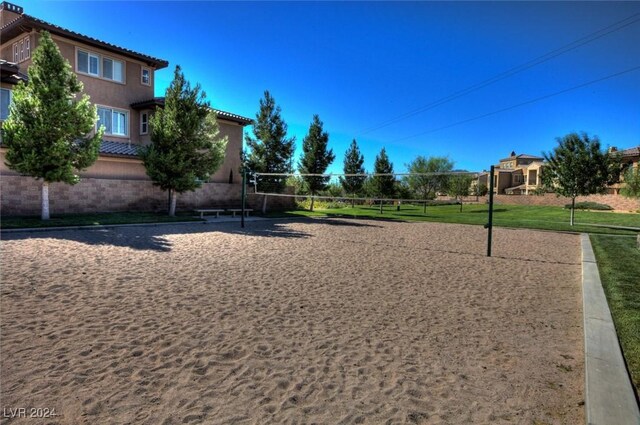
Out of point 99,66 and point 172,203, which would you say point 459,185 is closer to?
point 172,203

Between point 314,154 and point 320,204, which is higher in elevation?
point 314,154

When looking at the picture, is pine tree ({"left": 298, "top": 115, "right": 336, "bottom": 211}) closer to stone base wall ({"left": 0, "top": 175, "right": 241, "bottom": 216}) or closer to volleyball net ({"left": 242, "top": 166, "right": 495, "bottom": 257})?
volleyball net ({"left": 242, "top": 166, "right": 495, "bottom": 257})

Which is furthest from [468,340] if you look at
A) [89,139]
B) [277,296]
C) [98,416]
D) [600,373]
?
[89,139]

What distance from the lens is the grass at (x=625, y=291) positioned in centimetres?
380

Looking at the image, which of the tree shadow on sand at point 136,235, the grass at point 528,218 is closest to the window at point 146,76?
the grass at point 528,218

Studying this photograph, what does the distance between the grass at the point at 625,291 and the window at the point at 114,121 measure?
2237 centimetres

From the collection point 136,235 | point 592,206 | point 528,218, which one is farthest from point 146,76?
point 592,206

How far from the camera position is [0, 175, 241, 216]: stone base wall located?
15094 mm

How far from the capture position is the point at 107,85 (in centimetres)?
2097

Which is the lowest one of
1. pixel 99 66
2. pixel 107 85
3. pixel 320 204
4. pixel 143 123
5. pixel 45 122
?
pixel 320 204

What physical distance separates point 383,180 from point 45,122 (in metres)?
24.1

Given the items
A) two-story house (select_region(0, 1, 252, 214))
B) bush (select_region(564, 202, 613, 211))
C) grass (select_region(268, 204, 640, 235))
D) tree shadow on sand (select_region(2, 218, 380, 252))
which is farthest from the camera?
bush (select_region(564, 202, 613, 211))

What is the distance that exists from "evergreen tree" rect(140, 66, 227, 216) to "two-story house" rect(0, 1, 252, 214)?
6.76ft

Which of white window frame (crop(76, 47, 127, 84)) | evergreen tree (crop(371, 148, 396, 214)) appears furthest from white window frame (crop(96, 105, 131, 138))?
evergreen tree (crop(371, 148, 396, 214))
